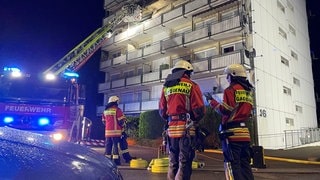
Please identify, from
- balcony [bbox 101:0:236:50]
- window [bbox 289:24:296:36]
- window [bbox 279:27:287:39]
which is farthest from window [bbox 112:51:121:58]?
window [bbox 289:24:296:36]

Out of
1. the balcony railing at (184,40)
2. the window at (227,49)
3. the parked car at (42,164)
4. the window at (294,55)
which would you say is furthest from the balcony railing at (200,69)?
the parked car at (42,164)

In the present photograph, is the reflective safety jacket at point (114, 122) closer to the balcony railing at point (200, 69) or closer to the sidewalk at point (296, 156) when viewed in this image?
the sidewalk at point (296, 156)

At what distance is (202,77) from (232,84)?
14932 millimetres

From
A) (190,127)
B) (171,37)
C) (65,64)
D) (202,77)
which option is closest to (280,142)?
(202,77)

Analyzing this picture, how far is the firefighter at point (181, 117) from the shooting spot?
11.9ft

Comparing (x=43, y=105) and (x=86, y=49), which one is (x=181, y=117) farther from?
(x=86, y=49)

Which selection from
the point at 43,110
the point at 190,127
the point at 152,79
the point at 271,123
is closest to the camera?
the point at 190,127

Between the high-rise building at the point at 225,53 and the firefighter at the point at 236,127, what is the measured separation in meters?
12.3

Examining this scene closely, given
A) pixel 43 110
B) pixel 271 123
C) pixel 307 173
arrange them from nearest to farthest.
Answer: pixel 307 173
pixel 43 110
pixel 271 123

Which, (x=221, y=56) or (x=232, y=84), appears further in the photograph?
(x=221, y=56)

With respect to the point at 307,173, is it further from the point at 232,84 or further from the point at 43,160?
the point at 43,160

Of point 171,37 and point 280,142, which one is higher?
point 171,37

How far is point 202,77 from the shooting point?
736 inches

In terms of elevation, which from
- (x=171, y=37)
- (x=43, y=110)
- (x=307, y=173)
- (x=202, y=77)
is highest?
(x=171, y=37)
